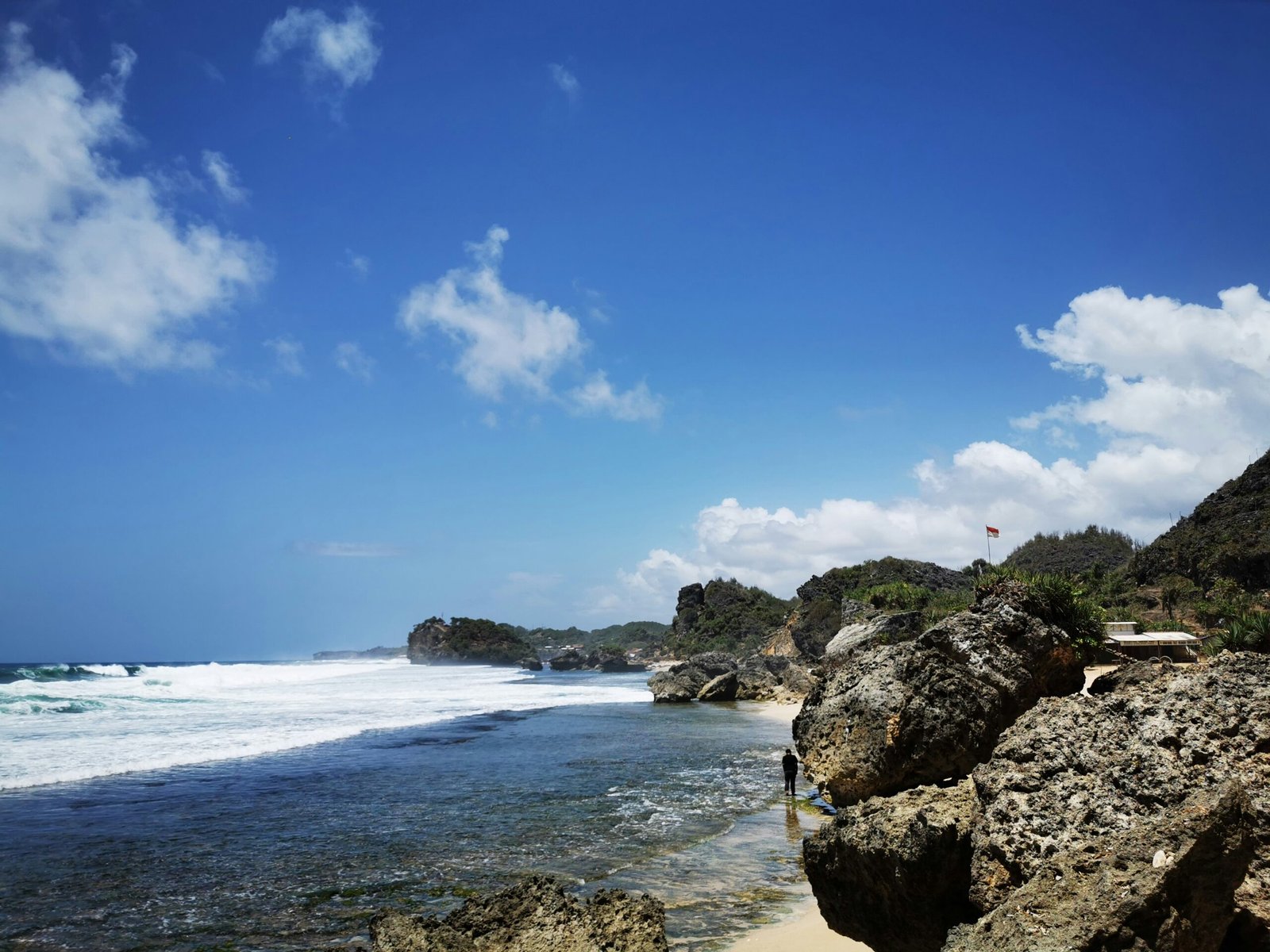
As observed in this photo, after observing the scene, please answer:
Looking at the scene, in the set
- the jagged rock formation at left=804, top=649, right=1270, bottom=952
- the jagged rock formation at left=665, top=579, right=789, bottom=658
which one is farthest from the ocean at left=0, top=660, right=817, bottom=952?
the jagged rock formation at left=665, top=579, right=789, bottom=658

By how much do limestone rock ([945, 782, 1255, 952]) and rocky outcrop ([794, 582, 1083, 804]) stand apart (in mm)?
6908

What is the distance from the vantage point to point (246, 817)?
16.5 metres

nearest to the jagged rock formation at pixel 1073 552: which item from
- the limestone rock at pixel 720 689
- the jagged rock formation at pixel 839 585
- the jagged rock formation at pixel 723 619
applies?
the jagged rock formation at pixel 839 585

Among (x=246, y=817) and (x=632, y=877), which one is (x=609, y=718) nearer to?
(x=246, y=817)

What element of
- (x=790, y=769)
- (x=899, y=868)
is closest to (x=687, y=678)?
(x=790, y=769)

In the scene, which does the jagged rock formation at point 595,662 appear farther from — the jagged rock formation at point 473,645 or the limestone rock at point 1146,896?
the limestone rock at point 1146,896

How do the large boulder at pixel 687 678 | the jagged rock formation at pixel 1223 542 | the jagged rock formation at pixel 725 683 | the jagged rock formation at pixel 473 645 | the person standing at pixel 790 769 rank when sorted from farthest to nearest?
1. the jagged rock formation at pixel 473 645
2. the jagged rock formation at pixel 1223 542
3. the large boulder at pixel 687 678
4. the jagged rock formation at pixel 725 683
5. the person standing at pixel 790 769

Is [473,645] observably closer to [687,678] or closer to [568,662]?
[568,662]

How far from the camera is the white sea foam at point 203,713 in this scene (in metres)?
24.0

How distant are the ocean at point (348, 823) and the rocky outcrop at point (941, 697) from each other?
218 centimetres

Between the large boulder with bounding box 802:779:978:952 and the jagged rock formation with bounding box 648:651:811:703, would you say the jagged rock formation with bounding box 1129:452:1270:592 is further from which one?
the large boulder with bounding box 802:779:978:952

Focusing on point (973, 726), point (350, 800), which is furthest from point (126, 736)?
point (973, 726)

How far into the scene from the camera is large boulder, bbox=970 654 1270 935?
5609 mm

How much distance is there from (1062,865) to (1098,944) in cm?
89
